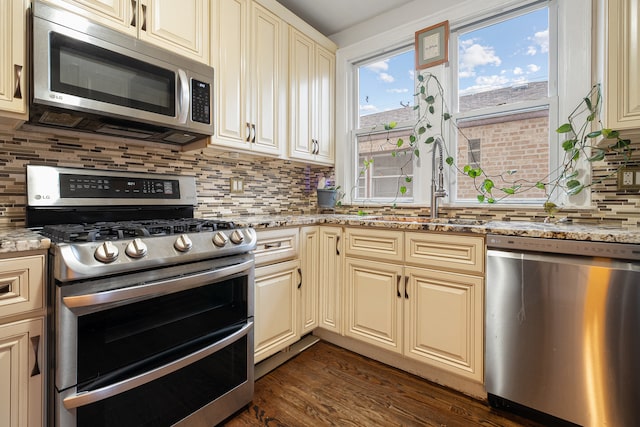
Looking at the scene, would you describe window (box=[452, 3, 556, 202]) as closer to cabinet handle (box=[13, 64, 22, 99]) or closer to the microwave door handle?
the microwave door handle

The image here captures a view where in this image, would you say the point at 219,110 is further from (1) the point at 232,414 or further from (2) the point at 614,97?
(2) the point at 614,97

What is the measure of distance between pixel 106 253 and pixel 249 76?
1.41m

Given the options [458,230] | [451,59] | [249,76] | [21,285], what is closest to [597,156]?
[458,230]

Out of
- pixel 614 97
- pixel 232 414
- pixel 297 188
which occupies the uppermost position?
pixel 614 97

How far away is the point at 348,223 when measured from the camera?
2.04m

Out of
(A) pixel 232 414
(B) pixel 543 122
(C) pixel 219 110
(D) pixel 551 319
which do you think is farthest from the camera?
(B) pixel 543 122

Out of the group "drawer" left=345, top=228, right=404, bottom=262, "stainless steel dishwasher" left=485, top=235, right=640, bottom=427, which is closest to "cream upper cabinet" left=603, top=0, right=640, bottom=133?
"stainless steel dishwasher" left=485, top=235, right=640, bottom=427

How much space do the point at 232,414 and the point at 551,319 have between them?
151 cm

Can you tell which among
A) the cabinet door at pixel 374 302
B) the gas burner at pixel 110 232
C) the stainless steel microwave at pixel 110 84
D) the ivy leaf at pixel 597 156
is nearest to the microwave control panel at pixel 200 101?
the stainless steel microwave at pixel 110 84

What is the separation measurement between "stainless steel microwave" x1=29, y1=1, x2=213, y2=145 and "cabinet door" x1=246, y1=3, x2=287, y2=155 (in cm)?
38

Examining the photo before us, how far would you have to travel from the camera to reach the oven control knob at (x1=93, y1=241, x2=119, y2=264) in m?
1.03

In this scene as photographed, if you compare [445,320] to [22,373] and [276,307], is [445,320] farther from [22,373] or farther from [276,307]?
[22,373]

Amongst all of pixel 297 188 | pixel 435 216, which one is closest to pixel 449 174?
pixel 435 216

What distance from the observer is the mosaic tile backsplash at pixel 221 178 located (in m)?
1.41
